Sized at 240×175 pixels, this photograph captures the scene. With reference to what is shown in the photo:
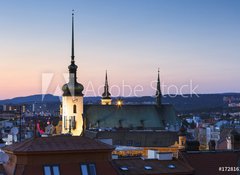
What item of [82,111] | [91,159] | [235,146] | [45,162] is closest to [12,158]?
[45,162]

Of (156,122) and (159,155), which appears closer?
(159,155)

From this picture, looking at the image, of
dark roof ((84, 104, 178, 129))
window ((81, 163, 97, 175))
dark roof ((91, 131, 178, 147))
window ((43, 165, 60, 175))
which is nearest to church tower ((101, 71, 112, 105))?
dark roof ((84, 104, 178, 129))

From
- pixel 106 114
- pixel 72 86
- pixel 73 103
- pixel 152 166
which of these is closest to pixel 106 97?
pixel 106 114

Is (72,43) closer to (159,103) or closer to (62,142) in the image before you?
(159,103)

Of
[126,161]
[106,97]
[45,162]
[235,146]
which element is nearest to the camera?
[45,162]

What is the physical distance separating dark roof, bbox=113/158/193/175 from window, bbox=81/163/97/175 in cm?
178

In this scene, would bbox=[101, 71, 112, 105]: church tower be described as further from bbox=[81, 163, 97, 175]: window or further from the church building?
bbox=[81, 163, 97, 175]: window

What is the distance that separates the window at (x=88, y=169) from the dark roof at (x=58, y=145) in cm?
78

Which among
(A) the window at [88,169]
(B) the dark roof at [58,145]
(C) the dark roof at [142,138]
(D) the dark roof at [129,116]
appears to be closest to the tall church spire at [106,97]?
(D) the dark roof at [129,116]

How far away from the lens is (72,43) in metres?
108

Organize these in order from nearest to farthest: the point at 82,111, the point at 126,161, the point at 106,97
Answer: the point at 126,161 → the point at 82,111 → the point at 106,97

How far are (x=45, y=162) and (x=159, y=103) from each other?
8007cm

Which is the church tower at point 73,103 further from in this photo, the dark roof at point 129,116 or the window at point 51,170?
the window at point 51,170

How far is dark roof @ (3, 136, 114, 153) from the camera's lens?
97.7 ft
